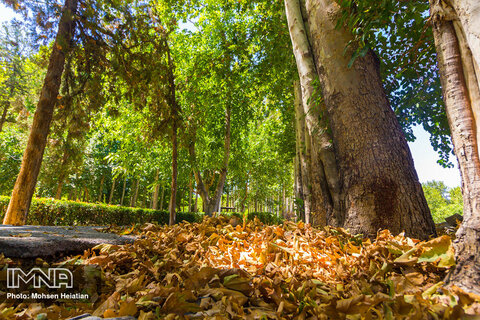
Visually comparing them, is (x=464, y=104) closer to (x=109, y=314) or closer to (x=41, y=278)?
(x=109, y=314)

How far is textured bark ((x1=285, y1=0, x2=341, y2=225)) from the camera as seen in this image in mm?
2367

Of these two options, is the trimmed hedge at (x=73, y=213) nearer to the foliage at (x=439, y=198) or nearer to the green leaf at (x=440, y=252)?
the green leaf at (x=440, y=252)

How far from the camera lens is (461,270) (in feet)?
3.39

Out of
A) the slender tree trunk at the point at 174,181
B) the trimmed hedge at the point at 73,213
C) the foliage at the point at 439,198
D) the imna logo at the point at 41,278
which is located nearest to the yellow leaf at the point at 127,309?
the imna logo at the point at 41,278

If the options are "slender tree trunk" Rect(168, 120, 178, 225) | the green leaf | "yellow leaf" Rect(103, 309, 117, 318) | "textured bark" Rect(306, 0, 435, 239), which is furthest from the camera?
"slender tree trunk" Rect(168, 120, 178, 225)

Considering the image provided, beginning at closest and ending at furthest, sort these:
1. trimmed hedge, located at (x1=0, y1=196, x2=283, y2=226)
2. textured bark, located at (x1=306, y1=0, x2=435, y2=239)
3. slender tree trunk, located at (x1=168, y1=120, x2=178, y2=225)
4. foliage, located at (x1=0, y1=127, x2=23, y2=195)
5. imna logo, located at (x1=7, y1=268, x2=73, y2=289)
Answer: imna logo, located at (x1=7, y1=268, x2=73, y2=289) < textured bark, located at (x1=306, y1=0, x2=435, y2=239) < slender tree trunk, located at (x1=168, y1=120, x2=178, y2=225) < trimmed hedge, located at (x1=0, y1=196, x2=283, y2=226) < foliage, located at (x1=0, y1=127, x2=23, y2=195)

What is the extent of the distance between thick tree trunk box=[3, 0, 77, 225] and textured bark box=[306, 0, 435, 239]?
5.41 m

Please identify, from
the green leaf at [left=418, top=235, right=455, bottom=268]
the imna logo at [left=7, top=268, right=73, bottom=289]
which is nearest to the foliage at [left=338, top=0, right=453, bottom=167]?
the green leaf at [left=418, top=235, right=455, bottom=268]

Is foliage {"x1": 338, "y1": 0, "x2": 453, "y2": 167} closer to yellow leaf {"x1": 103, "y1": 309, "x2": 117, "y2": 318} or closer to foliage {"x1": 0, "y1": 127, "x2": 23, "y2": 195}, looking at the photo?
yellow leaf {"x1": 103, "y1": 309, "x2": 117, "y2": 318}

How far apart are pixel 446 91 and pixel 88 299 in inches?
90.0

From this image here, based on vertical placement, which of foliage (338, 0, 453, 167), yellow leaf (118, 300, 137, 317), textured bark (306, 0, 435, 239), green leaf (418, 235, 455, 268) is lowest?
yellow leaf (118, 300, 137, 317)

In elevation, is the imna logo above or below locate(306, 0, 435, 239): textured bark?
below

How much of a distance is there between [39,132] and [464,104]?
636cm

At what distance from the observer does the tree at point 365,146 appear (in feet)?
5.74
